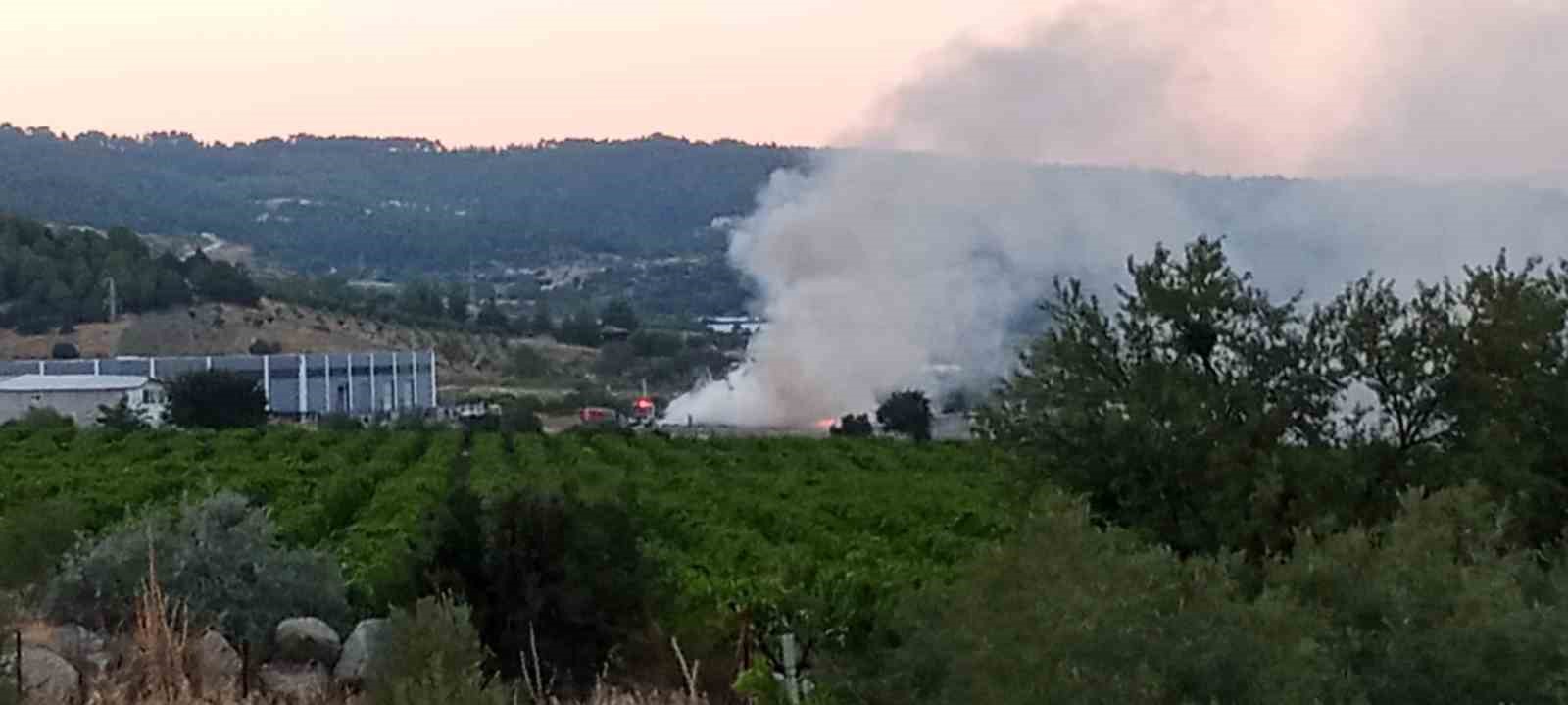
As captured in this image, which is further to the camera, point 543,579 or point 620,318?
point 620,318

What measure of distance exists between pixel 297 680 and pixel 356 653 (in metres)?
0.50

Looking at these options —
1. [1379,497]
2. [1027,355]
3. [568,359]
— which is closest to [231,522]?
[1027,355]

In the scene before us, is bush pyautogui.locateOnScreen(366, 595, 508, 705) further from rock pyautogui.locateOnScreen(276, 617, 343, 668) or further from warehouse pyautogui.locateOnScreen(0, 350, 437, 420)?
warehouse pyautogui.locateOnScreen(0, 350, 437, 420)

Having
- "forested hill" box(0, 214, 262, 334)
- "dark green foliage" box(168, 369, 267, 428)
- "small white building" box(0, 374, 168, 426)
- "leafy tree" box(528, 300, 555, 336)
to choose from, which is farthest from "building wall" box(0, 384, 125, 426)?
"leafy tree" box(528, 300, 555, 336)

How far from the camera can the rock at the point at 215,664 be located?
9398 mm

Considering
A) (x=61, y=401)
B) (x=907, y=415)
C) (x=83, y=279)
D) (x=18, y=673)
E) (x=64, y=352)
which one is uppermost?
(x=83, y=279)

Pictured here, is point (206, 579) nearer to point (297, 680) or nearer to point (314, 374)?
point (297, 680)

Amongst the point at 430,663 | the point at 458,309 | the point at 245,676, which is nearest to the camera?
the point at 430,663

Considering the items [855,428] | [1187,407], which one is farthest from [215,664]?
[855,428]

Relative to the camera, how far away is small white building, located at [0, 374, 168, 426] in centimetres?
6692

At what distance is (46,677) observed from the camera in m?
9.43

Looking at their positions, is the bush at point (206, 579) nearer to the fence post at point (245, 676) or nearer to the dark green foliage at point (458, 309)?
the fence post at point (245, 676)

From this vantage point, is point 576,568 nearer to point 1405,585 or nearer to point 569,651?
point 569,651

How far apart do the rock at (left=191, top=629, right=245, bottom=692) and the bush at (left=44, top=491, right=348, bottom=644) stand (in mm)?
1102
